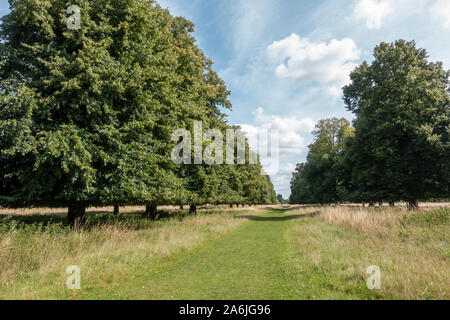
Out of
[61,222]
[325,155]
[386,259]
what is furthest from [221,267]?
[325,155]

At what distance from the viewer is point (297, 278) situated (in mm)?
7121

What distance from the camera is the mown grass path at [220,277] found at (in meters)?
5.94

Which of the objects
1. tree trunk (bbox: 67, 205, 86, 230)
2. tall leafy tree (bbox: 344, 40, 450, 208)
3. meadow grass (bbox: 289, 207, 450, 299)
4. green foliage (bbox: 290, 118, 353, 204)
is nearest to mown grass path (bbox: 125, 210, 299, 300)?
meadow grass (bbox: 289, 207, 450, 299)

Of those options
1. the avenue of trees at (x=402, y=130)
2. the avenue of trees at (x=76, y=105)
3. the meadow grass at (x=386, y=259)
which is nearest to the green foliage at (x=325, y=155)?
the avenue of trees at (x=402, y=130)

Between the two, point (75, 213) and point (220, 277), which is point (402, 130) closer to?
point (220, 277)

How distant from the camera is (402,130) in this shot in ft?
75.4

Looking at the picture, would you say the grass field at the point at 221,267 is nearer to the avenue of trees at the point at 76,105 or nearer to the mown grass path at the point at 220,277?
the mown grass path at the point at 220,277

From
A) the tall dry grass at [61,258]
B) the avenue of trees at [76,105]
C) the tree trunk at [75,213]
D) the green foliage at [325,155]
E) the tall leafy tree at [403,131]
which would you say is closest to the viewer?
the tall dry grass at [61,258]

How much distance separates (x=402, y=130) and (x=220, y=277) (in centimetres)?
2369

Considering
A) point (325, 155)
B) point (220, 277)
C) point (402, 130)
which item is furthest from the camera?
point (325, 155)

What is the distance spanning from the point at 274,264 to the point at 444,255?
5434 mm

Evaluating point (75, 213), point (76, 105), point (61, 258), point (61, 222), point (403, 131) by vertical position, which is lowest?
point (61, 258)
